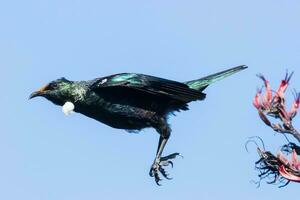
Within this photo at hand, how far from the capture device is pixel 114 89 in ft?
49.8

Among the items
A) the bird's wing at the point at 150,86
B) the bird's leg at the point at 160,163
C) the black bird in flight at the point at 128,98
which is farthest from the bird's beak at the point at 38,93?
the bird's leg at the point at 160,163

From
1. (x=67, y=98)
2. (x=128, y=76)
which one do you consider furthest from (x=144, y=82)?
(x=67, y=98)

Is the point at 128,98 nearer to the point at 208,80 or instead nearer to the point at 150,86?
the point at 150,86

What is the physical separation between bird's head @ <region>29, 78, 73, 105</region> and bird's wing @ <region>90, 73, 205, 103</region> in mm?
421

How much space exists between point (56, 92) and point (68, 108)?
40 cm

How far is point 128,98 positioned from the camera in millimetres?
15203

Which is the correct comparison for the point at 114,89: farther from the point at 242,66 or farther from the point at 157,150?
the point at 242,66

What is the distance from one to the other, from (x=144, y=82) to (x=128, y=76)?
0.31 metres

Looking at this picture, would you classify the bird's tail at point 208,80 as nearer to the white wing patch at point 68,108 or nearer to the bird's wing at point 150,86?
the bird's wing at point 150,86

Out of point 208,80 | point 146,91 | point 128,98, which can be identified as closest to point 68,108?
point 128,98

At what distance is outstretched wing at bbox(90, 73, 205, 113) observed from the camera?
48.5 feet

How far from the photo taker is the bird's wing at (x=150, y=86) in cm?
1477

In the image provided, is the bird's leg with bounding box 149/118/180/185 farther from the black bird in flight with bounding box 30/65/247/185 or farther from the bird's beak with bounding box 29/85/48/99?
the bird's beak with bounding box 29/85/48/99

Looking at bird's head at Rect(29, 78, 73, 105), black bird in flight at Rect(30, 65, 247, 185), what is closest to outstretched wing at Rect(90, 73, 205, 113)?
black bird in flight at Rect(30, 65, 247, 185)
